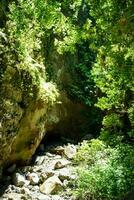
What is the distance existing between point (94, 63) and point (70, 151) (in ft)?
10.5

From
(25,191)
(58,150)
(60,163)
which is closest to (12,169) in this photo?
(25,191)

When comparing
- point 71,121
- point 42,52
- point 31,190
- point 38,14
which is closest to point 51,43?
point 42,52

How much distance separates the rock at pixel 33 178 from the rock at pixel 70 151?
1.71m

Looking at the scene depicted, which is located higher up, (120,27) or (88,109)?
(120,27)

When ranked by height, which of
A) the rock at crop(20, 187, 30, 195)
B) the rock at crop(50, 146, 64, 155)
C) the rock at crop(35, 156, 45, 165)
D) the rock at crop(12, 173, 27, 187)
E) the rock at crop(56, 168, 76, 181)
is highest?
the rock at crop(50, 146, 64, 155)

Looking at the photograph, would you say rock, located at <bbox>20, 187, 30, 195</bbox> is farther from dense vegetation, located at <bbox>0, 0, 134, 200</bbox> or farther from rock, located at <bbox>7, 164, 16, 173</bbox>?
dense vegetation, located at <bbox>0, 0, 134, 200</bbox>

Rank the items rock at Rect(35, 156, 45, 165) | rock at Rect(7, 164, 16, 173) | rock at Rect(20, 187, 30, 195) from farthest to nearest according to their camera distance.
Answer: rock at Rect(35, 156, 45, 165)
rock at Rect(7, 164, 16, 173)
rock at Rect(20, 187, 30, 195)

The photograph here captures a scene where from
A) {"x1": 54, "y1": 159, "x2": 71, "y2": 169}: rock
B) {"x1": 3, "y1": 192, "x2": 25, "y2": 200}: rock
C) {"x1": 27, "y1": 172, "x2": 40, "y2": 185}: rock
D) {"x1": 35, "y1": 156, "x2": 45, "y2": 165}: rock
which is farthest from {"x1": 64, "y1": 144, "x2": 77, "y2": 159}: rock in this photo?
{"x1": 3, "y1": 192, "x2": 25, "y2": 200}: rock

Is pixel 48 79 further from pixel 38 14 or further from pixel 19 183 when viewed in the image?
pixel 38 14

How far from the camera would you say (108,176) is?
8.34 meters

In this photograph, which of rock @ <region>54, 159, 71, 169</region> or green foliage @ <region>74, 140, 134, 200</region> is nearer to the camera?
green foliage @ <region>74, 140, 134, 200</region>

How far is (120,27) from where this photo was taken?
13.7 ft

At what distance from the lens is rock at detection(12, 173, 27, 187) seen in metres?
9.64

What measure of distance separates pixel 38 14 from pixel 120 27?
42.9 inches
